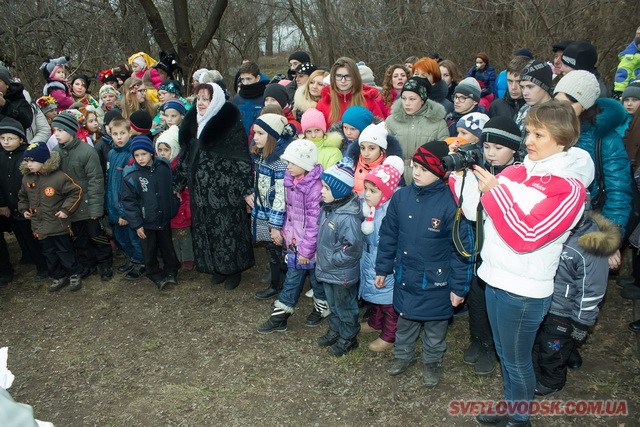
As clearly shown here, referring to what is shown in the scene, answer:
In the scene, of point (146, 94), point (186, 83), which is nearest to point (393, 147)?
point (146, 94)

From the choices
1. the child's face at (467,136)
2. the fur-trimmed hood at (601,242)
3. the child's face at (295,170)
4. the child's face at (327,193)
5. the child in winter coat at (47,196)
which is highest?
the child's face at (467,136)

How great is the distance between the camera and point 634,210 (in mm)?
4566

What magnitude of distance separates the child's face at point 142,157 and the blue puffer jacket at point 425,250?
2.67 meters

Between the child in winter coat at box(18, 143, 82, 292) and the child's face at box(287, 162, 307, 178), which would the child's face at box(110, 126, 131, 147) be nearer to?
the child in winter coat at box(18, 143, 82, 292)

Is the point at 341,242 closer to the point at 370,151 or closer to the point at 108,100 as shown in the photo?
the point at 370,151

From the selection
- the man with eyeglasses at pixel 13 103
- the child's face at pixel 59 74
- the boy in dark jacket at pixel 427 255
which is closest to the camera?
the boy in dark jacket at pixel 427 255

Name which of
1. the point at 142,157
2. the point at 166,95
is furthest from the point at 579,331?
the point at 166,95

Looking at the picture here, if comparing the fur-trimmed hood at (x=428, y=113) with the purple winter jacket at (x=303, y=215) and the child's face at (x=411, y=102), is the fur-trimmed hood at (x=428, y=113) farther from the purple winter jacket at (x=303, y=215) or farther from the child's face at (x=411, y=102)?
the purple winter jacket at (x=303, y=215)

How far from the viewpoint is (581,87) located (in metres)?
3.60

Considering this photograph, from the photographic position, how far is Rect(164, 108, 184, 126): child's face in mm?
5688

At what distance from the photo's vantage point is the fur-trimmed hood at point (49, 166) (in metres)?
5.12

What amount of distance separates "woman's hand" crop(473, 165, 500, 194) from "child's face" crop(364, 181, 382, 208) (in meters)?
1.06

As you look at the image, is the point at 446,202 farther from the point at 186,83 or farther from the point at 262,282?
the point at 186,83

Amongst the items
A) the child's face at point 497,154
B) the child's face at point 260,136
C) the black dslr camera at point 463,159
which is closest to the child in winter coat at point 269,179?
the child's face at point 260,136
